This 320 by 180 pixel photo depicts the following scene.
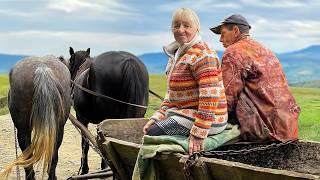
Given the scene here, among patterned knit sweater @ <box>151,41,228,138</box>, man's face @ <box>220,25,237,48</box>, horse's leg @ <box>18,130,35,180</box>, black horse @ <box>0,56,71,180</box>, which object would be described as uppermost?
man's face @ <box>220,25,237,48</box>

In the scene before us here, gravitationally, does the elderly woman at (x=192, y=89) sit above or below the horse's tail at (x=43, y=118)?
above

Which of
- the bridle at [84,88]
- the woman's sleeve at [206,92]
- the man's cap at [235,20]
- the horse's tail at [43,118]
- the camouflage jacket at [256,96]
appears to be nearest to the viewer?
the woman's sleeve at [206,92]

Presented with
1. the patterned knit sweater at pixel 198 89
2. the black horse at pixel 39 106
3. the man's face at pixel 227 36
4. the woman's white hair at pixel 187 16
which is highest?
the woman's white hair at pixel 187 16

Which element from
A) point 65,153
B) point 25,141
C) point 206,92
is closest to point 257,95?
point 206,92

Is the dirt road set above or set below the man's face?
below

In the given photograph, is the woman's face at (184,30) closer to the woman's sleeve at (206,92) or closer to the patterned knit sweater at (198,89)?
the patterned knit sweater at (198,89)

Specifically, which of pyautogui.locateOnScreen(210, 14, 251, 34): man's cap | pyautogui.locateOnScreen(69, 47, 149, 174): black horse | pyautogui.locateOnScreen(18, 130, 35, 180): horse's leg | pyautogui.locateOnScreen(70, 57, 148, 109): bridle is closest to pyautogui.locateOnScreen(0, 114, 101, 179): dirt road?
pyautogui.locateOnScreen(69, 47, 149, 174): black horse

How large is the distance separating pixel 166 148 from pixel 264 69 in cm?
144

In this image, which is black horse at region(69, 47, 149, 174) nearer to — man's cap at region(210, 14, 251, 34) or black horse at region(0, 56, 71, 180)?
black horse at region(0, 56, 71, 180)

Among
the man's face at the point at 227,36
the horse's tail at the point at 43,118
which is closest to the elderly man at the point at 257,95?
the man's face at the point at 227,36

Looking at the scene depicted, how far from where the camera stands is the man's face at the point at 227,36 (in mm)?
5000

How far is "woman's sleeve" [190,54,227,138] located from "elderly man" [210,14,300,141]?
25.3 inches

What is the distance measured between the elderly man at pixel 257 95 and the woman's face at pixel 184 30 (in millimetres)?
675

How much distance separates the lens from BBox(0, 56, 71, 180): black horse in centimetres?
655
